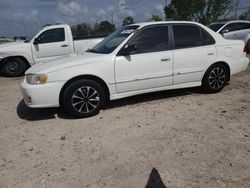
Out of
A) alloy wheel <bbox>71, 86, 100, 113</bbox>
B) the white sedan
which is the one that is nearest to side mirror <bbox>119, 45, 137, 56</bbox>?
the white sedan

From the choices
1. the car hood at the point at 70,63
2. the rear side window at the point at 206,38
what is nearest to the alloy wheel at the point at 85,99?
the car hood at the point at 70,63

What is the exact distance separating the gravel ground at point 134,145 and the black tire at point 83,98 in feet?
0.56

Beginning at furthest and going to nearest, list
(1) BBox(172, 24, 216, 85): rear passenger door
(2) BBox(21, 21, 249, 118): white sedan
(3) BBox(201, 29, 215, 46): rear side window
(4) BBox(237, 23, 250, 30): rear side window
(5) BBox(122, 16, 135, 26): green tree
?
(5) BBox(122, 16, 135, 26): green tree < (4) BBox(237, 23, 250, 30): rear side window < (3) BBox(201, 29, 215, 46): rear side window < (1) BBox(172, 24, 216, 85): rear passenger door < (2) BBox(21, 21, 249, 118): white sedan

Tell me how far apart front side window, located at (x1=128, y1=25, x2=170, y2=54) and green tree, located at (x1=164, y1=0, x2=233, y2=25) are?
2312 cm

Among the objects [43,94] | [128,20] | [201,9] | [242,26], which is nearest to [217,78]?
[43,94]

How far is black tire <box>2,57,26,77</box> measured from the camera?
902 cm

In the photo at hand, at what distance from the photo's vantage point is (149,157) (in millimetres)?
3125

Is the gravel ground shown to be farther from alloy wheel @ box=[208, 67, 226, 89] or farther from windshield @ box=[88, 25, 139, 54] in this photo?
windshield @ box=[88, 25, 139, 54]

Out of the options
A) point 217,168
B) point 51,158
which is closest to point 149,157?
point 217,168

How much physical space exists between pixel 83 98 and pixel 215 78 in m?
2.99

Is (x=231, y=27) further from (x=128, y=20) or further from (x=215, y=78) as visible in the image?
(x=128, y=20)

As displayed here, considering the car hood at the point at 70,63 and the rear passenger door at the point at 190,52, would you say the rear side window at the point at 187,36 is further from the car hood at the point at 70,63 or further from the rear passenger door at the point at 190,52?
the car hood at the point at 70,63

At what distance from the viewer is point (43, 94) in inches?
166

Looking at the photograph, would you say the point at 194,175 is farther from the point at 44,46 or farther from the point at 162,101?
the point at 44,46
